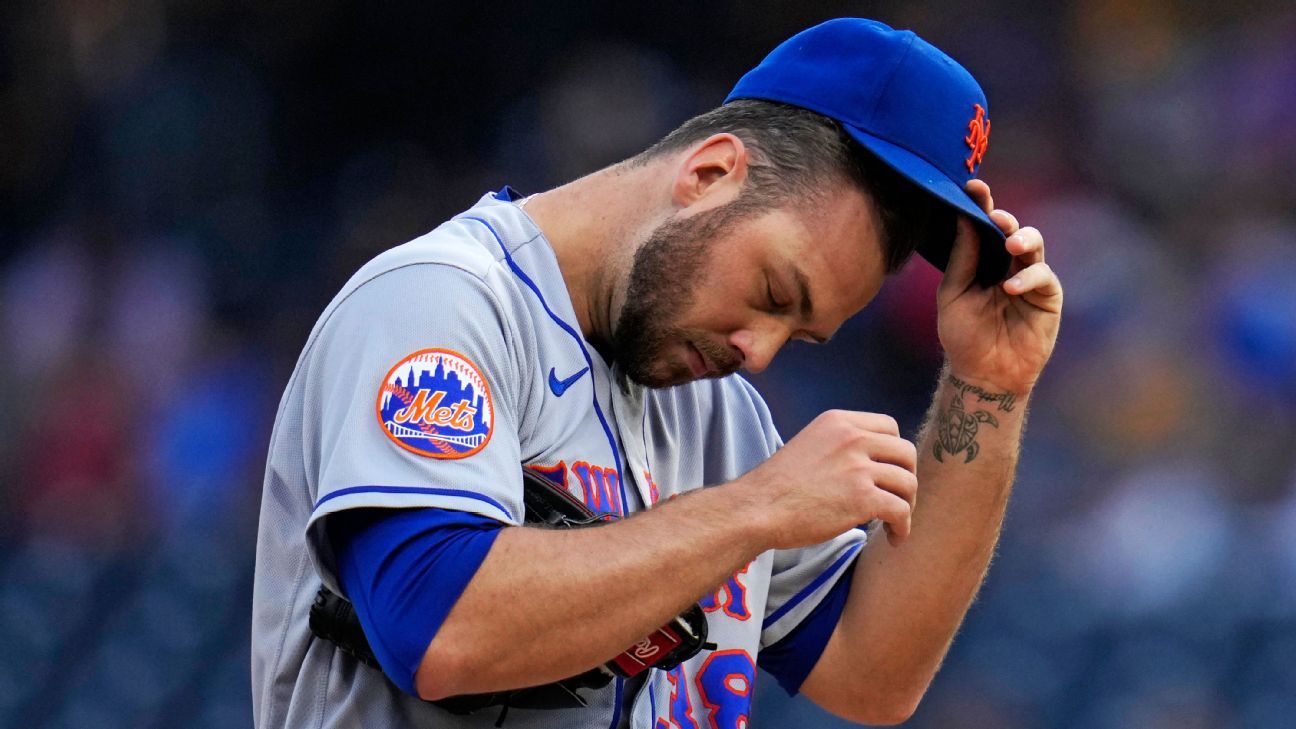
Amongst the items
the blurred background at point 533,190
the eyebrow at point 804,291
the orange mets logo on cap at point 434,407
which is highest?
the eyebrow at point 804,291

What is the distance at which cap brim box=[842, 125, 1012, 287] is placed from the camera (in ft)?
6.71

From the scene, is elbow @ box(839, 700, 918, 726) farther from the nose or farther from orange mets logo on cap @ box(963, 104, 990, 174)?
orange mets logo on cap @ box(963, 104, 990, 174)

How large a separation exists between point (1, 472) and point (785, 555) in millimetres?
3749

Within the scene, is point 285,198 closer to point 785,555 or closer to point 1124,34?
point 1124,34

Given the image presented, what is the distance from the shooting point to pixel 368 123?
5.98 meters

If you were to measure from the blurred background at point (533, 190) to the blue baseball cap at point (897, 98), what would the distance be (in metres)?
3.05

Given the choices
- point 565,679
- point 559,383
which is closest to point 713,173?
point 559,383

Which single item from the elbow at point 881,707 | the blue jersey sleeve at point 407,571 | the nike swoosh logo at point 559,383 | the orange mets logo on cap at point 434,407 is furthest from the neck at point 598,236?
the elbow at point 881,707

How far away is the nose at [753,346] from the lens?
2.06 m

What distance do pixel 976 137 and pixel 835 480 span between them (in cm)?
66

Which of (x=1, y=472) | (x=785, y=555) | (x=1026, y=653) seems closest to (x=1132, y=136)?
(x=1026, y=653)

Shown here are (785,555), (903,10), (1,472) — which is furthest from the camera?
(903,10)

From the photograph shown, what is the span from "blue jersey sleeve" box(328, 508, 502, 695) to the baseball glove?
0.09 meters

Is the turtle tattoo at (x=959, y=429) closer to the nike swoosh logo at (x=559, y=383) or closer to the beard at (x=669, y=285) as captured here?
the beard at (x=669, y=285)
